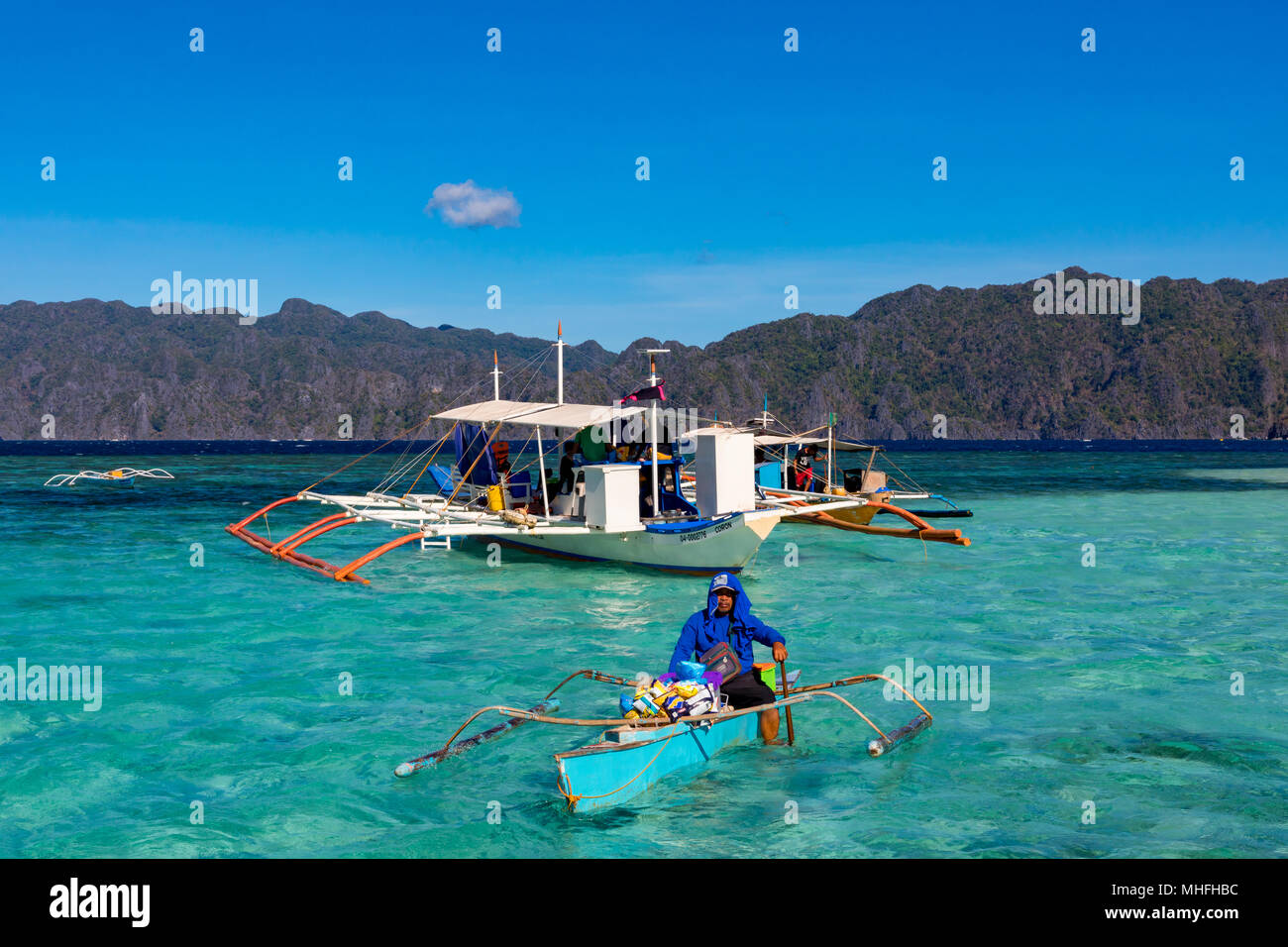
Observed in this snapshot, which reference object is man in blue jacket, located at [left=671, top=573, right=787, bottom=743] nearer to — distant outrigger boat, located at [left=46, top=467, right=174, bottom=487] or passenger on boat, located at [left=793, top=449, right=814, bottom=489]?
passenger on boat, located at [left=793, top=449, right=814, bottom=489]

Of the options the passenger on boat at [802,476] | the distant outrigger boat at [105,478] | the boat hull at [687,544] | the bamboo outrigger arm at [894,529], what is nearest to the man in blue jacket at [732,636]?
the boat hull at [687,544]

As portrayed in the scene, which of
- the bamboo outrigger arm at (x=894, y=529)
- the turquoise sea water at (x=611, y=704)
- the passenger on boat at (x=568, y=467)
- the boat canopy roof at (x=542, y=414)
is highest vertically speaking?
the boat canopy roof at (x=542, y=414)

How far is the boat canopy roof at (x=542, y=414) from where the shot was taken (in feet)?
78.1

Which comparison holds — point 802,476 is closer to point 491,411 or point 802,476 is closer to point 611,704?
point 491,411

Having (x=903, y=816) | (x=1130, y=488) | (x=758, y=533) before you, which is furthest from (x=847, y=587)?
(x=1130, y=488)

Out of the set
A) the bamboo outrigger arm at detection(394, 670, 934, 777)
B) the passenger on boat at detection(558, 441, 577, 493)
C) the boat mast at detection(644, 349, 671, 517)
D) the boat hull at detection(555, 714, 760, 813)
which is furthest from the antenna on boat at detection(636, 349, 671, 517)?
the boat hull at detection(555, 714, 760, 813)

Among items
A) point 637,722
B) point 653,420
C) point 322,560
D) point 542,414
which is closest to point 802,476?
point 542,414

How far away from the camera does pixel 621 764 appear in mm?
8820

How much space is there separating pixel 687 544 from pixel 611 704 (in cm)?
1041

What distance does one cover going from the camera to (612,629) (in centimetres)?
1848

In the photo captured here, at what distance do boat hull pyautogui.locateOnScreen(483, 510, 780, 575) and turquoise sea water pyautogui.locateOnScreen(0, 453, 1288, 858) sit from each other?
0.74 m

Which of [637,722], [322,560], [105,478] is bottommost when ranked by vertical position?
[322,560]

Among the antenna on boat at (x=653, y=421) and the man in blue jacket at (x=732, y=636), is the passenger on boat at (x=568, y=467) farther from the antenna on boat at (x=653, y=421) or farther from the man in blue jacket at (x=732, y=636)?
the man in blue jacket at (x=732, y=636)

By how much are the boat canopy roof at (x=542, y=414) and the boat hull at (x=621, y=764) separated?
564 inches
